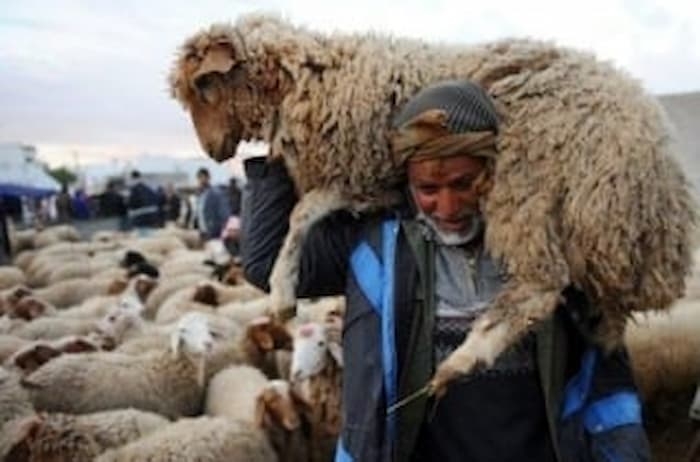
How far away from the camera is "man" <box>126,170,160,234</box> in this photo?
→ 774 inches

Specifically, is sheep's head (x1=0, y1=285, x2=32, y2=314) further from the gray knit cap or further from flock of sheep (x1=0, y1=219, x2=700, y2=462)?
the gray knit cap

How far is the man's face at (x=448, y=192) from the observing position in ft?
6.09

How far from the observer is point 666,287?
5.76 feet

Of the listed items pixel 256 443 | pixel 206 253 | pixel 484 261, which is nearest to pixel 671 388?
pixel 256 443

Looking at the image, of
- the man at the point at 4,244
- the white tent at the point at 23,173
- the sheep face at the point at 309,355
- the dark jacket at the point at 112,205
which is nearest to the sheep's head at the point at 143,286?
the sheep face at the point at 309,355

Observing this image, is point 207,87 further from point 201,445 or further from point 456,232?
point 201,445

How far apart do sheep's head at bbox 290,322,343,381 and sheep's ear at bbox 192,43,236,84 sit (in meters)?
3.10

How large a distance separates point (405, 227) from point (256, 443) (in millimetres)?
2899

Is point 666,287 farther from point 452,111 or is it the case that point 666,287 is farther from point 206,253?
point 206,253

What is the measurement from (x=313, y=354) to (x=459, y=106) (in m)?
3.24

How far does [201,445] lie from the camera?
430 cm

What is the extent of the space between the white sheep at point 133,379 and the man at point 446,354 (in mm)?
3687

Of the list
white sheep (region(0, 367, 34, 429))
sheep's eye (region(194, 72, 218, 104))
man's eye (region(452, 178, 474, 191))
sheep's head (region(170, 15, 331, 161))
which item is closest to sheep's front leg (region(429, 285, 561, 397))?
man's eye (region(452, 178, 474, 191))

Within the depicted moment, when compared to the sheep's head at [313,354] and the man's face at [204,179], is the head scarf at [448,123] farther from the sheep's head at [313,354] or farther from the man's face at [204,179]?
the man's face at [204,179]
